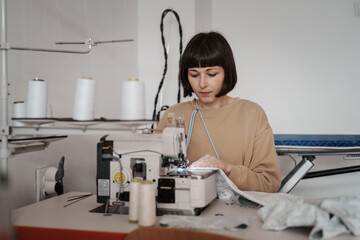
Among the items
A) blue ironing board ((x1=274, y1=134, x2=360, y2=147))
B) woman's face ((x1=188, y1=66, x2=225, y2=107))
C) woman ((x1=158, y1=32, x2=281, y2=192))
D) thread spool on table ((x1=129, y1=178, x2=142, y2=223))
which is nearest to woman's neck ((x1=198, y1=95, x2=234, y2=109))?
woman ((x1=158, y1=32, x2=281, y2=192))

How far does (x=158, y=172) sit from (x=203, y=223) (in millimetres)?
331

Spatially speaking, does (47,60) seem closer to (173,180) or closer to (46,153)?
(46,153)

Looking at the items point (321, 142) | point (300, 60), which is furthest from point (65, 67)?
point (300, 60)

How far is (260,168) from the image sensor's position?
179cm

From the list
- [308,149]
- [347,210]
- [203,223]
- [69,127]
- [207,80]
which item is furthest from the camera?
[308,149]

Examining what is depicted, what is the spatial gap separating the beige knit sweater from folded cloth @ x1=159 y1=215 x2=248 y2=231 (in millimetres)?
549

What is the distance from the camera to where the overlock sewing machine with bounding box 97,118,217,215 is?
1377 millimetres

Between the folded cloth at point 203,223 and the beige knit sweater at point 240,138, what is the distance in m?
0.55

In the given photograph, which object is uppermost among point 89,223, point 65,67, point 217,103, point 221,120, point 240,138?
point 65,67

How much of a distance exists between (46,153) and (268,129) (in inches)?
49.0

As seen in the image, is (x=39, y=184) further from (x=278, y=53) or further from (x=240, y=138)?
(x=278, y=53)

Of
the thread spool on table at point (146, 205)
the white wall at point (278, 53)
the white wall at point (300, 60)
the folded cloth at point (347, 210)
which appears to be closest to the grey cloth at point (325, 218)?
the folded cloth at point (347, 210)

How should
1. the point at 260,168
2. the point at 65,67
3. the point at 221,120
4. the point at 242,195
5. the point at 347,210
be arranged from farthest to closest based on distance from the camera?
the point at 65,67 → the point at 221,120 → the point at 260,168 → the point at 242,195 → the point at 347,210

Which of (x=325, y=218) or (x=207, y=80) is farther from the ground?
(x=207, y=80)
